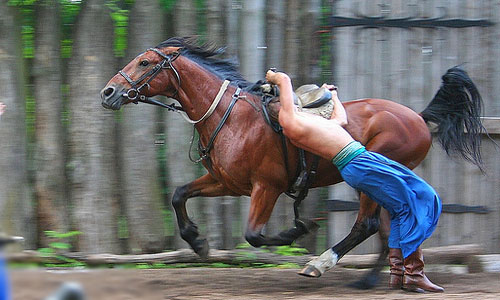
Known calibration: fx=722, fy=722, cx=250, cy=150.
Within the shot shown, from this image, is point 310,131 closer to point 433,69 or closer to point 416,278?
point 416,278

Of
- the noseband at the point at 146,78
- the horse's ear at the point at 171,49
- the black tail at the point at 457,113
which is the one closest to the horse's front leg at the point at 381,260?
the black tail at the point at 457,113

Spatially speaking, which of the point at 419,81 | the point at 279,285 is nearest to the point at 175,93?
the point at 279,285

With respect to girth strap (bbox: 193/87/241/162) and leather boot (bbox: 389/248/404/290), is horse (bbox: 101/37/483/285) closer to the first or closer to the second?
girth strap (bbox: 193/87/241/162)

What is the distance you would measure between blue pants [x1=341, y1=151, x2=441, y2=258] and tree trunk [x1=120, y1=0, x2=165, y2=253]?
7.33 feet

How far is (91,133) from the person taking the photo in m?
A: 6.83

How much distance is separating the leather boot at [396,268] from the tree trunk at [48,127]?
3.08m

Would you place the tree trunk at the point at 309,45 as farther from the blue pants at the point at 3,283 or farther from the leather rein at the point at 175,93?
the blue pants at the point at 3,283

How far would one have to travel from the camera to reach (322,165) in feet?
19.6

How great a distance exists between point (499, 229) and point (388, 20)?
2.42 m

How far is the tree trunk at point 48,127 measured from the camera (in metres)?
6.85

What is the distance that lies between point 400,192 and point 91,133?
301cm

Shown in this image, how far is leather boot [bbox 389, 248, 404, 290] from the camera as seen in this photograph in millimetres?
5922

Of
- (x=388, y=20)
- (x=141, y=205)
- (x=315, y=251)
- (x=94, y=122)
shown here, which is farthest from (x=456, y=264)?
(x=94, y=122)

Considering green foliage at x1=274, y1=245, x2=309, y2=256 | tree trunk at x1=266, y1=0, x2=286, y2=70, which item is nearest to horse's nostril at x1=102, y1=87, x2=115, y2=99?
tree trunk at x1=266, y1=0, x2=286, y2=70
